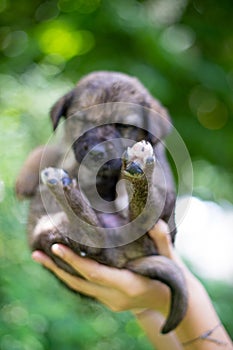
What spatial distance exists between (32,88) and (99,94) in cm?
179

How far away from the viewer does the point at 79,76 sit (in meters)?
4.44

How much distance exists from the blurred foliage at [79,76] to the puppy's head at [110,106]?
3.22ft

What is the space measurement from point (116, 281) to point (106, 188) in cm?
44

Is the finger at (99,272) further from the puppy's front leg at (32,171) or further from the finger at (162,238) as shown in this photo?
the puppy's front leg at (32,171)

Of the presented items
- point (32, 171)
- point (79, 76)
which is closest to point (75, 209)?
point (32, 171)

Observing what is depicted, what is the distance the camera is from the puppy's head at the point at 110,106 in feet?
9.14

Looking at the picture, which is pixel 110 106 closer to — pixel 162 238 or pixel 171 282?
pixel 162 238

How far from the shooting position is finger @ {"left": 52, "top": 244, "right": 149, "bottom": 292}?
2670mm

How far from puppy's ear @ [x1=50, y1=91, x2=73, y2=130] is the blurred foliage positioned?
901 millimetres

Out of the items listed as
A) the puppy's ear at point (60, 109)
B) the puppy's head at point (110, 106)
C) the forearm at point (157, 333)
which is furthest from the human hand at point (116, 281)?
the puppy's ear at point (60, 109)

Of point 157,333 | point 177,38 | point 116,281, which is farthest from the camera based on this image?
point 177,38

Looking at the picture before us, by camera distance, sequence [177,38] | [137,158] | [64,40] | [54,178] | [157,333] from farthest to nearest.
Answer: [177,38], [64,40], [157,333], [54,178], [137,158]

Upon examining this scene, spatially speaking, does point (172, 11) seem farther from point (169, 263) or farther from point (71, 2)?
point (169, 263)

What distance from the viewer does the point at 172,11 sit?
207 inches
